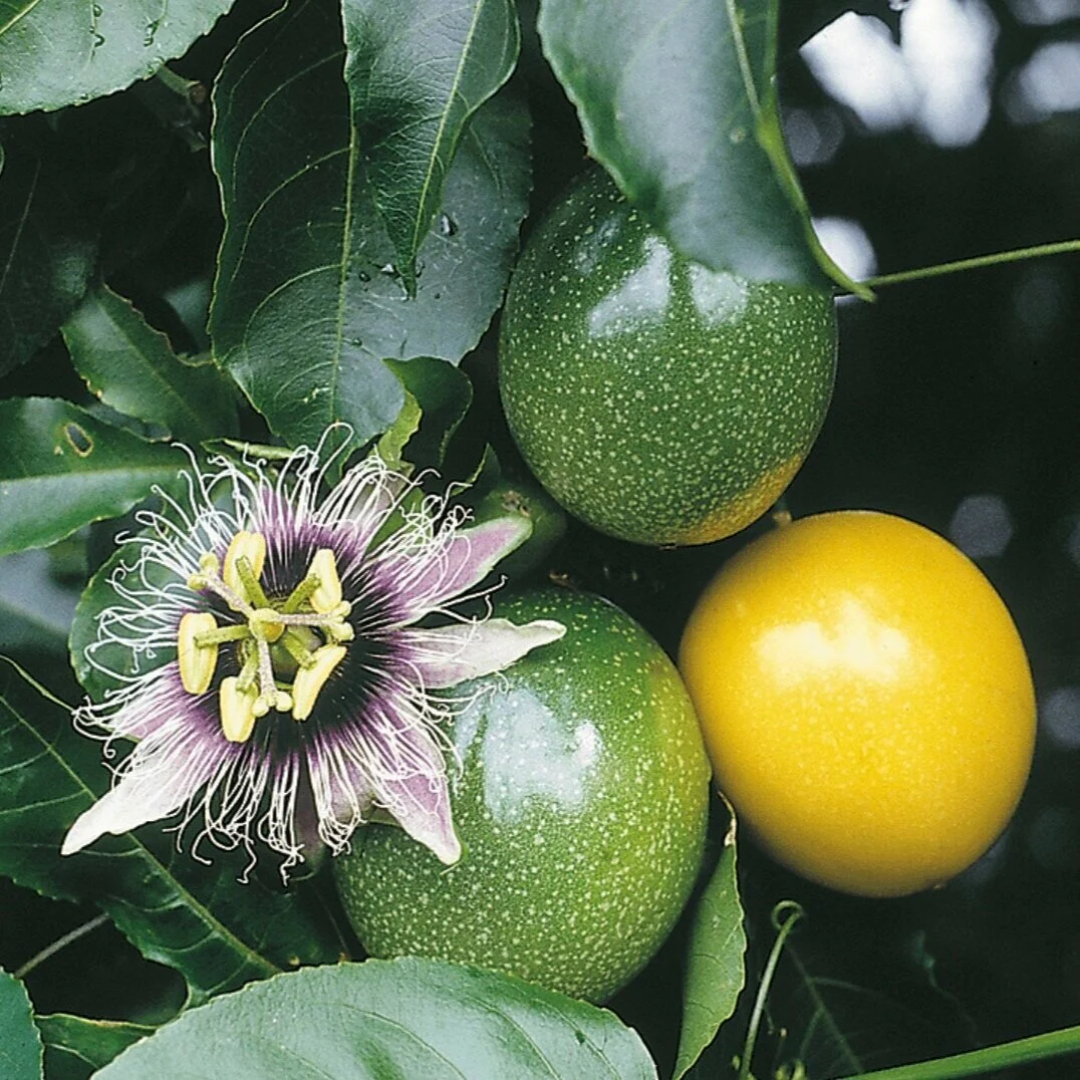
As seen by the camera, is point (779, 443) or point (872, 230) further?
point (872, 230)

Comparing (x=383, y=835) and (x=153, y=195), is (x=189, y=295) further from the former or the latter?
(x=383, y=835)

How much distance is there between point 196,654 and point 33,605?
0.17 m

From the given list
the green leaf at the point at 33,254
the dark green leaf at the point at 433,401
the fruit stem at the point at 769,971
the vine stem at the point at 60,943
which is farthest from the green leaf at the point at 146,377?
the fruit stem at the point at 769,971

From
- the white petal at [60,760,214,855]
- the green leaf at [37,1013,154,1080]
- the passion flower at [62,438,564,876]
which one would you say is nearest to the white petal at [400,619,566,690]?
the passion flower at [62,438,564,876]

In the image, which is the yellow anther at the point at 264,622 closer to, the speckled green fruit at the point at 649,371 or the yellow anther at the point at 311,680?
the yellow anther at the point at 311,680

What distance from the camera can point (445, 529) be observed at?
636 mm

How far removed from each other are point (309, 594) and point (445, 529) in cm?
7

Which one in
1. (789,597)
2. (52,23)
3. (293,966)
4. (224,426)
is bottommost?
(293,966)

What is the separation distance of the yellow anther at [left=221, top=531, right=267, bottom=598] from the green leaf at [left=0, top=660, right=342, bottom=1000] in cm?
12

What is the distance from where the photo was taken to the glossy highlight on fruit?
2.14 ft

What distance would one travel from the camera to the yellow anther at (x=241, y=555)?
0.59 meters

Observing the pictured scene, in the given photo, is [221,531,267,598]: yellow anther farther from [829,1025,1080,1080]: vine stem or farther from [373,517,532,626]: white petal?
A: [829,1025,1080,1080]: vine stem

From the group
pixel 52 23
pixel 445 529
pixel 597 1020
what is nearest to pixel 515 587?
pixel 445 529

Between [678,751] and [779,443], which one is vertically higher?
[779,443]
